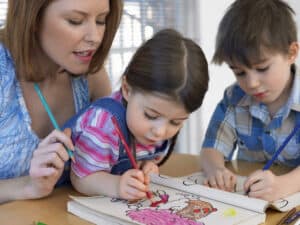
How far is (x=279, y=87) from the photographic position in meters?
1.00

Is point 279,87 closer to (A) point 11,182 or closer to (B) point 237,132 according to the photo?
(B) point 237,132

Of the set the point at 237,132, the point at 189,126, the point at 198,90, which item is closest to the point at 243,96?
the point at 237,132

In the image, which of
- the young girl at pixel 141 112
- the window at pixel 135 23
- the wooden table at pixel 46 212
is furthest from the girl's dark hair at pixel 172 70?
the window at pixel 135 23

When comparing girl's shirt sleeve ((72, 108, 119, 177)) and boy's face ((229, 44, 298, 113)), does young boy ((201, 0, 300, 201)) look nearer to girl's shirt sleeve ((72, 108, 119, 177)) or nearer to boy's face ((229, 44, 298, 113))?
boy's face ((229, 44, 298, 113))

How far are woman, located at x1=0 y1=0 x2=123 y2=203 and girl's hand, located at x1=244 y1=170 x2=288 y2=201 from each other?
32 cm

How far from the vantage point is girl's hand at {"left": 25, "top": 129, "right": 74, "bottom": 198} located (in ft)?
2.54

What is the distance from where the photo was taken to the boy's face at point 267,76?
0.96 m

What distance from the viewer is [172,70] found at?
776mm

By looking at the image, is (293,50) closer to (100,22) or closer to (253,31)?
(253,31)

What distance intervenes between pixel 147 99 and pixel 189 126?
4.84ft

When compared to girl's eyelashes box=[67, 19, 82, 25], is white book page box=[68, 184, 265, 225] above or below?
below

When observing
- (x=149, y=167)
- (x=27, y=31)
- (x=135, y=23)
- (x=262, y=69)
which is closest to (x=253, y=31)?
(x=262, y=69)

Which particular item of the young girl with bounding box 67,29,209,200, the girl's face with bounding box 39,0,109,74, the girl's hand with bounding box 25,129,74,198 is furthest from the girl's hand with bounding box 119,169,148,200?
the girl's face with bounding box 39,0,109,74

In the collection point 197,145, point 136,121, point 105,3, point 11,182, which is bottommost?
point 197,145
